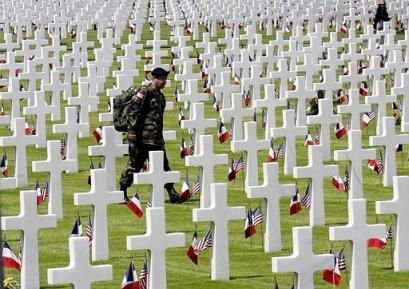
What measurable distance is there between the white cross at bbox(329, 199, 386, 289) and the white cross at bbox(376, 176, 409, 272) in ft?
2.46

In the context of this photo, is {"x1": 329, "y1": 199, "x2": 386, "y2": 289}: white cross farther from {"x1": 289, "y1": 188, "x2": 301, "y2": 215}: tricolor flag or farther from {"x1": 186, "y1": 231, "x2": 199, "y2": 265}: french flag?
{"x1": 289, "y1": 188, "x2": 301, "y2": 215}: tricolor flag

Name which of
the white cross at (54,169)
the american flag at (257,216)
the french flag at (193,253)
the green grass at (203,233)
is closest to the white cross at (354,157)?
the green grass at (203,233)

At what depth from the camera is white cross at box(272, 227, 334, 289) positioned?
43.3ft

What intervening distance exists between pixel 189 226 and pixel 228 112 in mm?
4128

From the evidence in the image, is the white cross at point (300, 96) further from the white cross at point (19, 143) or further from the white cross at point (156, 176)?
the white cross at point (156, 176)

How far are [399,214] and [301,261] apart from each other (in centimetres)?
188

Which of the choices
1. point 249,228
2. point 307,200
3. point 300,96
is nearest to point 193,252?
point 249,228

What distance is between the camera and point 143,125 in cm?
1844

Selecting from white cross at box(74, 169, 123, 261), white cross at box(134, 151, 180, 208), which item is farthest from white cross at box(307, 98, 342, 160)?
white cross at box(74, 169, 123, 261)

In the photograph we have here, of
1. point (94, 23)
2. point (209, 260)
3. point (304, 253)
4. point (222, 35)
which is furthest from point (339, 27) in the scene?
point (304, 253)

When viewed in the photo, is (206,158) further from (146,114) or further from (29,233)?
(29,233)

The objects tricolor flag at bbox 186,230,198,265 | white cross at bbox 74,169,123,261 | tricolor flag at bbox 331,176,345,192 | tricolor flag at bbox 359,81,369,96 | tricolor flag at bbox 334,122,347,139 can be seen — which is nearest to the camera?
tricolor flag at bbox 186,230,198,265

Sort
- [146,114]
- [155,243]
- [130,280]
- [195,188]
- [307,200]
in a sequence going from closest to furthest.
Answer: [130,280] → [155,243] → [307,200] → [195,188] → [146,114]

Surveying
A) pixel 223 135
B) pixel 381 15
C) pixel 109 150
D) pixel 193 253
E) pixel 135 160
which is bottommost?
pixel 193 253
